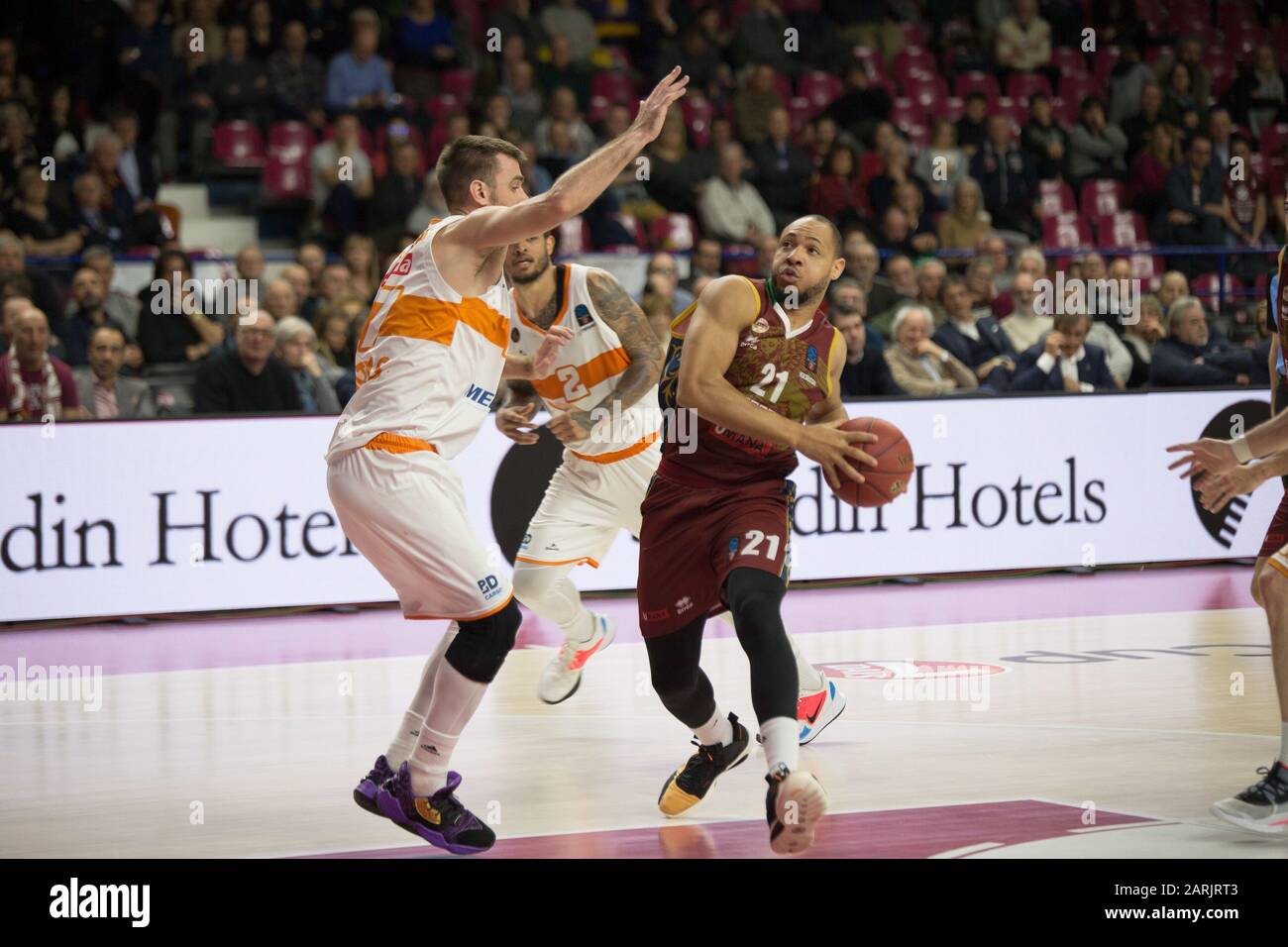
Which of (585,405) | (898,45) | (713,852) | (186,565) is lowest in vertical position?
(713,852)

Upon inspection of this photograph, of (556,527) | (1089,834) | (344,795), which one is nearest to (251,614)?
(556,527)

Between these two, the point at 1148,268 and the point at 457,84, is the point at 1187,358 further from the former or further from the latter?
the point at 457,84

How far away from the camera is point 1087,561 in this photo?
40.5 feet

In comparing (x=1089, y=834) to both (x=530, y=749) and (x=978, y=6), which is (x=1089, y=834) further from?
(x=978, y=6)

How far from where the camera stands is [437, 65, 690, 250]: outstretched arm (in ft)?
16.2

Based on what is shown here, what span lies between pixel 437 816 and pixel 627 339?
269cm

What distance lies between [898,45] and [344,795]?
1408 cm

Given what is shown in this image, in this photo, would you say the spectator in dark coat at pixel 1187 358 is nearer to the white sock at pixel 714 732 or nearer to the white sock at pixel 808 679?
the white sock at pixel 808 679

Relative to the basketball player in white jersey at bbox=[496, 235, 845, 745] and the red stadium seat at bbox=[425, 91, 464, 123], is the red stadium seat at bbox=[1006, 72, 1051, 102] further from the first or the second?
the basketball player in white jersey at bbox=[496, 235, 845, 745]

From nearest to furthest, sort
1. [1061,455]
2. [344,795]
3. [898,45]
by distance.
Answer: [344,795] < [1061,455] < [898,45]

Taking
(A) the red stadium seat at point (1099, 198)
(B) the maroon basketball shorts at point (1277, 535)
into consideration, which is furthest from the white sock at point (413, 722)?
(A) the red stadium seat at point (1099, 198)

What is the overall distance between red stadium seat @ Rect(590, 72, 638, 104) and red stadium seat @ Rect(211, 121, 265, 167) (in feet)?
11.1

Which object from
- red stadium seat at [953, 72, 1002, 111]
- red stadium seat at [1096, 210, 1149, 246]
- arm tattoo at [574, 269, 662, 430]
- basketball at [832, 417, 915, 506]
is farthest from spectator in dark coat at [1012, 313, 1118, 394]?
basketball at [832, 417, 915, 506]

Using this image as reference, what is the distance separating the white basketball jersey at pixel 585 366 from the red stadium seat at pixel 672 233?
7590 mm
